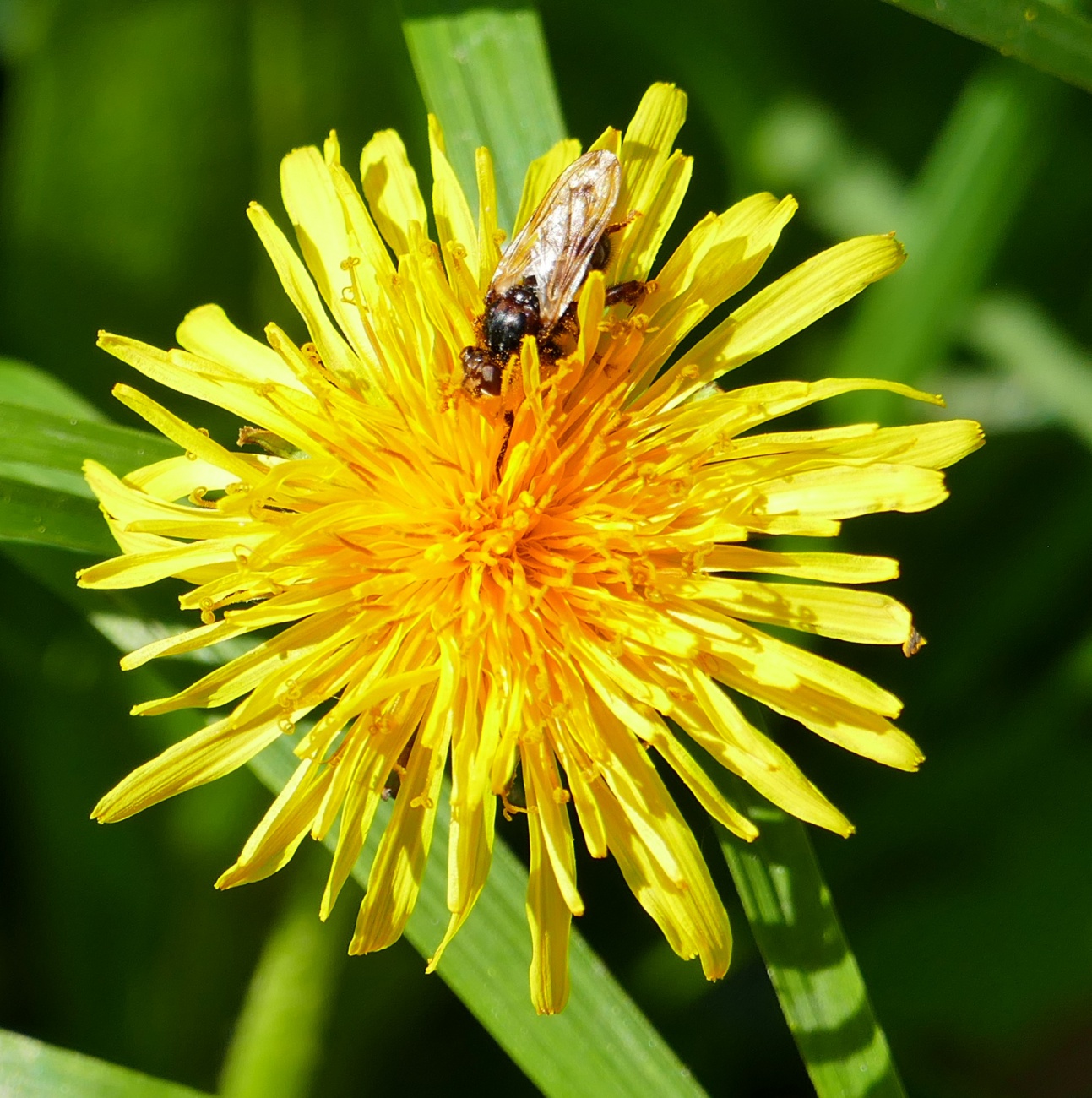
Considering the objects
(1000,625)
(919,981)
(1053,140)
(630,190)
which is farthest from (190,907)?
(1053,140)

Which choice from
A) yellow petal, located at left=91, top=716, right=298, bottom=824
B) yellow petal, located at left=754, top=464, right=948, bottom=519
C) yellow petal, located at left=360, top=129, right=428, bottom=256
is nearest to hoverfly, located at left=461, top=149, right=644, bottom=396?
yellow petal, located at left=360, top=129, right=428, bottom=256

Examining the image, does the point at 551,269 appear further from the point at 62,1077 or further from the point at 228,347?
the point at 62,1077

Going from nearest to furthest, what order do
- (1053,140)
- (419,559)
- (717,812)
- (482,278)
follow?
1. (717,812)
2. (419,559)
3. (482,278)
4. (1053,140)

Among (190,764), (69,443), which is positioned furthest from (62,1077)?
(69,443)

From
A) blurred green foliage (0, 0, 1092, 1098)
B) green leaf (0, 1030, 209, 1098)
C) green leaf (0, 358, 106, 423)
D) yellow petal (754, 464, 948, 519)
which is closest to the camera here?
yellow petal (754, 464, 948, 519)

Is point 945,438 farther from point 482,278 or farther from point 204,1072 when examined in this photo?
point 204,1072

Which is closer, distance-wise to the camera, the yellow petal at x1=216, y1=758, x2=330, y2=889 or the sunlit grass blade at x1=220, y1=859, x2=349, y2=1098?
the yellow petal at x1=216, y1=758, x2=330, y2=889

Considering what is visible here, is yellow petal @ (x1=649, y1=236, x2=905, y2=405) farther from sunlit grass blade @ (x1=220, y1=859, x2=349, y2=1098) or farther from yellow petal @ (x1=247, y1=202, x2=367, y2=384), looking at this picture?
sunlit grass blade @ (x1=220, y1=859, x2=349, y2=1098)
